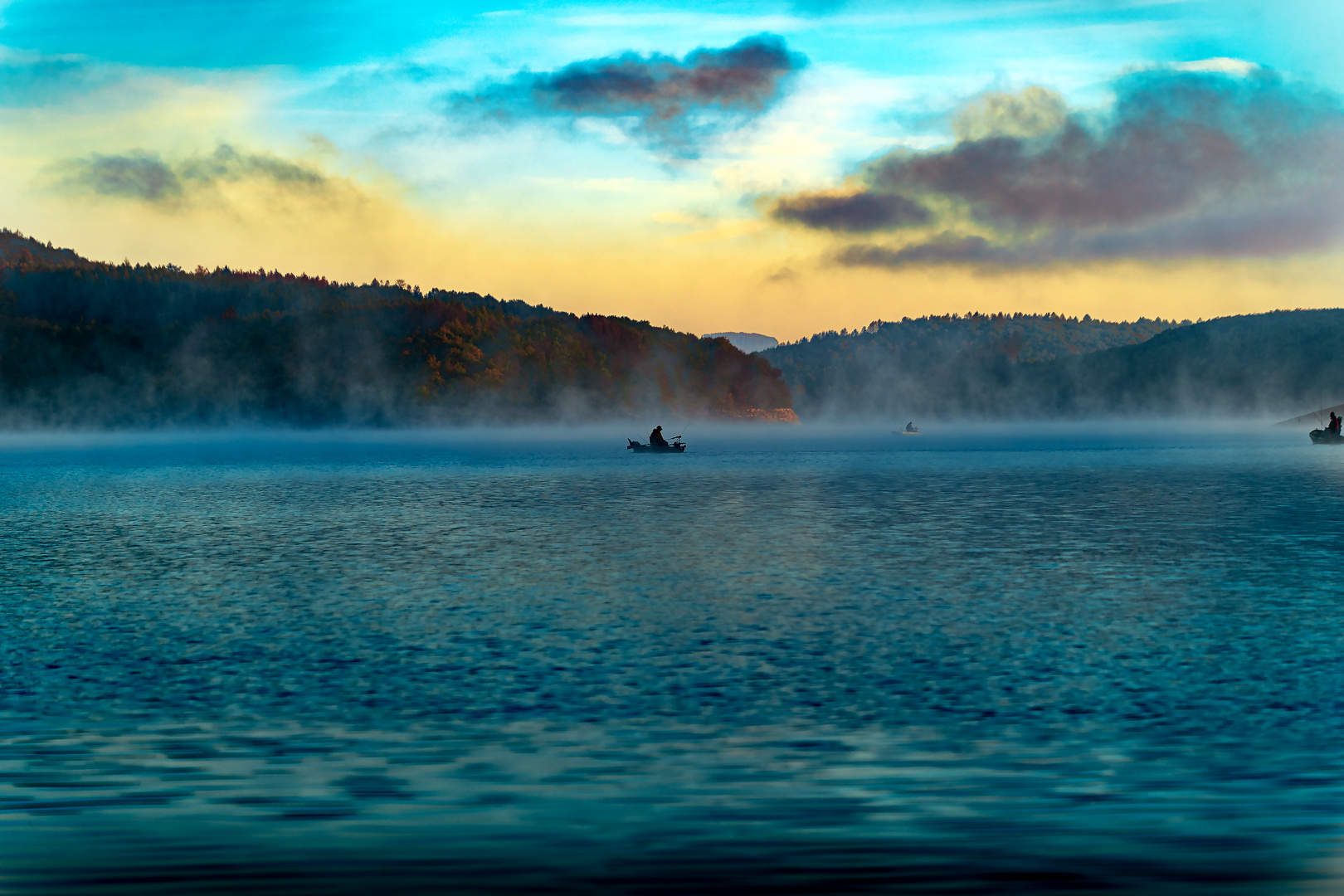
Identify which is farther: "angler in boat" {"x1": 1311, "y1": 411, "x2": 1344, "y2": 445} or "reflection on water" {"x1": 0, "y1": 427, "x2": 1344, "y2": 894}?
"angler in boat" {"x1": 1311, "y1": 411, "x2": 1344, "y2": 445}

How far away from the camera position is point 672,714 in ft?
57.4

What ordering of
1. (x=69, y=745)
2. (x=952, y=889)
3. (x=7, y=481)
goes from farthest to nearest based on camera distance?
(x=7, y=481)
(x=69, y=745)
(x=952, y=889)

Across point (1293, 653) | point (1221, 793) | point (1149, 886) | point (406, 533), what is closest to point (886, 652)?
point (1293, 653)

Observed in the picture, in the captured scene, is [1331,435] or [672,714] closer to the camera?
[672,714]

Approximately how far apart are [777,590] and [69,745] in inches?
701

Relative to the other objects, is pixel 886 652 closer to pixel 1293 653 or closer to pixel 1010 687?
pixel 1010 687

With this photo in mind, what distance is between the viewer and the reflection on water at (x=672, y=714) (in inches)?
467

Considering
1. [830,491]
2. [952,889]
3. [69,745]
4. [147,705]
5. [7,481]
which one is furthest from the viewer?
[7,481]

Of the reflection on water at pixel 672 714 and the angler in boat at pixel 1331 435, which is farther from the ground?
the angler in boat at pixel 1331 435

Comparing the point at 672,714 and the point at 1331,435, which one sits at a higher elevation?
the point at 1331,435

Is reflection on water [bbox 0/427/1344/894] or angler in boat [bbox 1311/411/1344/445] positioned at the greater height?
angler in boat [bbox 1311/411/1344/445]

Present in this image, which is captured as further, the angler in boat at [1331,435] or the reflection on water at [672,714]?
the angler in boat at [1331,435]

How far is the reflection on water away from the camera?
11852 mm

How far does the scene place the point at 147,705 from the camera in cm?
1814
